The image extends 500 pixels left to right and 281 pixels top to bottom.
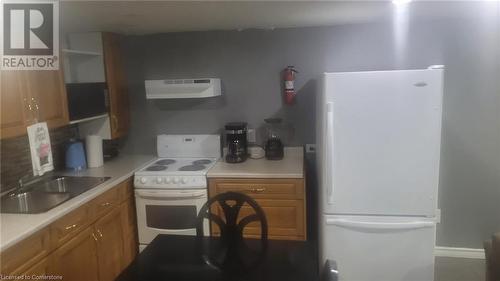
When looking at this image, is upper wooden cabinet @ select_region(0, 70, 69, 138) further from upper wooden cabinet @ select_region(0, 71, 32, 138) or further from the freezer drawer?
the freezer drawer

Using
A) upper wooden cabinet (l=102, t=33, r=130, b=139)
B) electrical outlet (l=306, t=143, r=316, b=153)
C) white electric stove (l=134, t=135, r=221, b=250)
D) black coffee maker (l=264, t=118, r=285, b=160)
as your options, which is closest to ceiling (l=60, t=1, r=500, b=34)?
upper wooden cabinet (l=102, t=33, r=130, b=139)

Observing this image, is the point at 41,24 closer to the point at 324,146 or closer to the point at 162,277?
the point at 162,277

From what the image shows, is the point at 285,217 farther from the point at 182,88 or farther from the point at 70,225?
the point at 70,225

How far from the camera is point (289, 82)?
2.99m

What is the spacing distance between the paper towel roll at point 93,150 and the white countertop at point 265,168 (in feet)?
3.02

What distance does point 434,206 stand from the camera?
2.32 metres

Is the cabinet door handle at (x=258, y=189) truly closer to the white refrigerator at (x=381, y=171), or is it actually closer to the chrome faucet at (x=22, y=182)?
the white refrigerator at (x=381, y=171)

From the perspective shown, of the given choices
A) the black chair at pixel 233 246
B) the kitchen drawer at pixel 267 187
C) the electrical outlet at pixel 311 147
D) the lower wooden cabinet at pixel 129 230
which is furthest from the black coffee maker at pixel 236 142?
the black chair at pixel 233 246

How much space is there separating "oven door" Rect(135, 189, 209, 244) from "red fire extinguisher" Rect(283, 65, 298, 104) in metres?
1.02

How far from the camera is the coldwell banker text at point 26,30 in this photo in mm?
2031

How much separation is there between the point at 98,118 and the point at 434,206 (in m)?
2.54

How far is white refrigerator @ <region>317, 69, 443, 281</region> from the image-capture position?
2.23m

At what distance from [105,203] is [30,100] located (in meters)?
0.78

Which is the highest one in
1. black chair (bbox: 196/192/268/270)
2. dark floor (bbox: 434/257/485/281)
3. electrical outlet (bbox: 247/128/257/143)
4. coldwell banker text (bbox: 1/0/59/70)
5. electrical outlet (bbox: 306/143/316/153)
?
coldwell banker text (bbox: 1/0/59/70)
